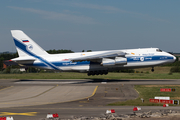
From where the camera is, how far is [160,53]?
4500cm

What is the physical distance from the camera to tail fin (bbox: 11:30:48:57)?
46.7 m

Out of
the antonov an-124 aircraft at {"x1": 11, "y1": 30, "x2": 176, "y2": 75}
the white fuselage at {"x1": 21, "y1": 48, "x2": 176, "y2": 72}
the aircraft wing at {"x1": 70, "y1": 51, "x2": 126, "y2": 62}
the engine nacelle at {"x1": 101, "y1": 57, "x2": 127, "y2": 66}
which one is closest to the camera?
the aircraft wing at {"x1": 70, "y1": 51, "x2": 126, "y2": 62}

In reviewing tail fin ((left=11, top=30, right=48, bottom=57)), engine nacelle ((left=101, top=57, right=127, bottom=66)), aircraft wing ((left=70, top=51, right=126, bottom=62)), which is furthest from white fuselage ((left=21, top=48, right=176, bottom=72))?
tail fin ((left=11, top=30, right=48, bottom=57))

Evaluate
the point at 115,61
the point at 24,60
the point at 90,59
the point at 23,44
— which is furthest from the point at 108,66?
the point at 23,44

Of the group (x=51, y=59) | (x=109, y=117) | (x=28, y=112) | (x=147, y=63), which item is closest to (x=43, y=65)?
(x=51, y=59)

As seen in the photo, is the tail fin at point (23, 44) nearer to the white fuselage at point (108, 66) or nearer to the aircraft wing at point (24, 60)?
the aircraft wing at point (24, 60)

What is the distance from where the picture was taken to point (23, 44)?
4688cm

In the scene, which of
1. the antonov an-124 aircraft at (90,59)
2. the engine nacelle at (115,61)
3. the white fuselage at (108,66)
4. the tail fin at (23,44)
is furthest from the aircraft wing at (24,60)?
the engine nacelle at (115,61)

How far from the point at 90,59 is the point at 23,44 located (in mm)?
13837

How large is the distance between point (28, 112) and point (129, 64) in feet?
95.4

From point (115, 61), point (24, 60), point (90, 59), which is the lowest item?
point (115, 61)

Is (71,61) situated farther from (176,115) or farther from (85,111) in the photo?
(176,115)

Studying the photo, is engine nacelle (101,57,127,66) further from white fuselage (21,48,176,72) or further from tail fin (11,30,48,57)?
tail fin (11,30,48,57)

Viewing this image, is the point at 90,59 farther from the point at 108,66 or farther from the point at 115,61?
the point at 115,61
